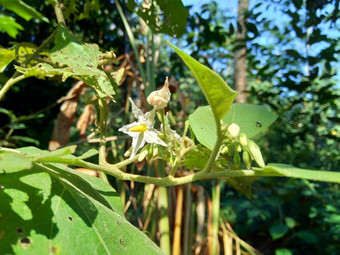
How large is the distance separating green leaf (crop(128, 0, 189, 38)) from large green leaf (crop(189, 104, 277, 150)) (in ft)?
1.42

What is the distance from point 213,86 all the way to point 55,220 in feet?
0.65

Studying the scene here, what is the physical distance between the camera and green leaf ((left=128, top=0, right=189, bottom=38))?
830 millimetres

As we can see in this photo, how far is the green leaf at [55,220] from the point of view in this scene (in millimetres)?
299

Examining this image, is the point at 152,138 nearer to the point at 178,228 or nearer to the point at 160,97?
the point at 160,97

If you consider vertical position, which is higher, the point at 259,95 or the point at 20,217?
the point at 259,95

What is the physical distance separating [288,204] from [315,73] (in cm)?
101

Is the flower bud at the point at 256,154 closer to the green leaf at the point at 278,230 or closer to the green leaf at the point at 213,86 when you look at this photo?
the green leaf at the point at 213,86

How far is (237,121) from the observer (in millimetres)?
452

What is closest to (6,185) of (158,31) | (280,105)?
(158,31)

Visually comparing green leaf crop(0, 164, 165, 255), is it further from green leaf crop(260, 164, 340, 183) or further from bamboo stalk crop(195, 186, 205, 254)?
bamboo stalk crop(195, 186, 205, 254)

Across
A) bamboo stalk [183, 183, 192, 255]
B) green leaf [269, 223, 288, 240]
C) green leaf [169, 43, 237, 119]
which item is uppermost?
green leaf [169, 43, 237, 119]

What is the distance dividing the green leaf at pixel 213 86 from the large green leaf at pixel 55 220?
0.17 metres

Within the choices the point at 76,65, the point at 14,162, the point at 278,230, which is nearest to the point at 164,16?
the point at 76,65

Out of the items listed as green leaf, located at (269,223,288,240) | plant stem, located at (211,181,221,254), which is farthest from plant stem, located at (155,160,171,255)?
green leaf, located at (269,223,288,240)
